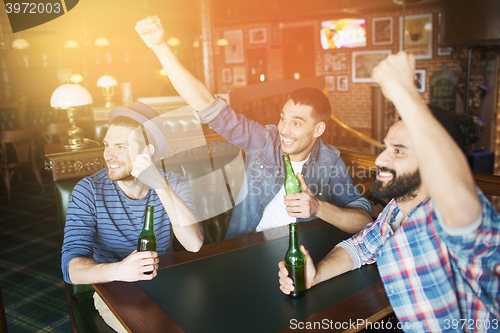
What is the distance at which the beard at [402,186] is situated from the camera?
1062 mm

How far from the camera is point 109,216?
159 centimetres

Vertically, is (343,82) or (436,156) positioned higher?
(343,82)

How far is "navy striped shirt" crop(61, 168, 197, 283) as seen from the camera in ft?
5.00

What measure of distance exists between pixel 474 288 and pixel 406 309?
6.9 inches

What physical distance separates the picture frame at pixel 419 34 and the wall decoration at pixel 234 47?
3680mm

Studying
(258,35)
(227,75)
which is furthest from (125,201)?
(227,75)

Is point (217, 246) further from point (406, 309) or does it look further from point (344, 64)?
point (344, 64)

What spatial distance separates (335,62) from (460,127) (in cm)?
760

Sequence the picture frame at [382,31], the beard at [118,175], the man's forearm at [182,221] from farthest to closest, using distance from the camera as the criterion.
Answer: the picture frame at [382,31]
the beard at [118,175]
the man's forearm at [182,221]

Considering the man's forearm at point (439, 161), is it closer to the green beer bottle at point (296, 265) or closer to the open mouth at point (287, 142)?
the green beer bottle at point (296, 265)

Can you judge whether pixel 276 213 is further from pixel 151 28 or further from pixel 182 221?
pixel 151 28

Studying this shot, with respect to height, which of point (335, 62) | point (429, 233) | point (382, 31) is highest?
point (382, 31)

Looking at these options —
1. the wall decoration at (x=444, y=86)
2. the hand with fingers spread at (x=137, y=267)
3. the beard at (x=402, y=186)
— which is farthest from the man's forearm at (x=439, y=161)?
the wall decoration at (x=444, y=86)

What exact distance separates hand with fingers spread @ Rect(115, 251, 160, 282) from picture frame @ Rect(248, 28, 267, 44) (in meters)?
8.42
